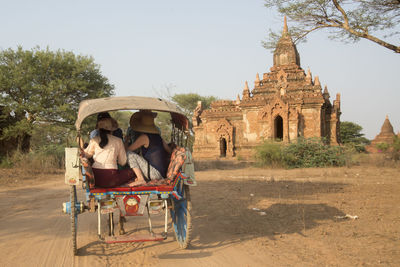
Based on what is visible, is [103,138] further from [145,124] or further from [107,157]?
[145,124]

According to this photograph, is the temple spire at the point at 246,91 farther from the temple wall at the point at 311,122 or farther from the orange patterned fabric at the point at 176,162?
the orange patterned fabric at the point at 176,162

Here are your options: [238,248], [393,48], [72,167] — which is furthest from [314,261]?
[393,48]

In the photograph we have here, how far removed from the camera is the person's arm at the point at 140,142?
477 cm

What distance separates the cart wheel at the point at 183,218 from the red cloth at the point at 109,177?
29.5 inches

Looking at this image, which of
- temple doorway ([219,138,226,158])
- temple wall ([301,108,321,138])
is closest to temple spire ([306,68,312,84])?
temple wall ([301,108,321,138])

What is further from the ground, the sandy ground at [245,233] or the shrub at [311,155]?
the shrub at [311,155]

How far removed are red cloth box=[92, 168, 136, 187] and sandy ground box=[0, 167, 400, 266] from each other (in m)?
0.91

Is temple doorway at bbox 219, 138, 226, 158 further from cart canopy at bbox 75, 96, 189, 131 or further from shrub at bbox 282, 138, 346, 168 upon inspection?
cart canopy at bbox 75, 96, 189, 131

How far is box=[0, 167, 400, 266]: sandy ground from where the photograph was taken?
4074mm

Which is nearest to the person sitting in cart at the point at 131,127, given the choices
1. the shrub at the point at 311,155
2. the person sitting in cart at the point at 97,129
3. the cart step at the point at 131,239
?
the person sitting in cart at the point at 97,129

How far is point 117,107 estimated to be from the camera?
14.1ft

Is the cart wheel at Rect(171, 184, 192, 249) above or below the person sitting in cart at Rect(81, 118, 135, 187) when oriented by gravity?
below

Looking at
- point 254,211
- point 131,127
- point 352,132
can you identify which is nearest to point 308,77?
point 254,211

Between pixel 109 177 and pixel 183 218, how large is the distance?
1.15 metres
